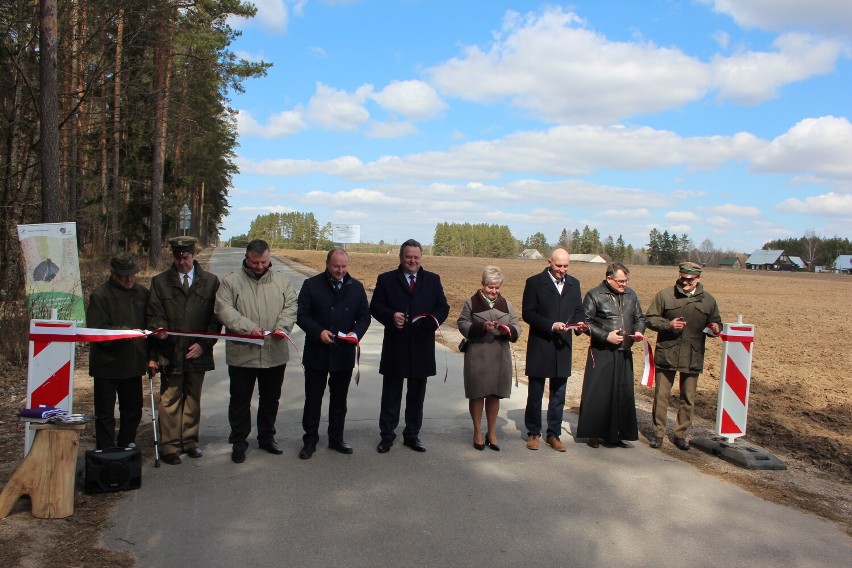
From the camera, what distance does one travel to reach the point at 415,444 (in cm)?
691

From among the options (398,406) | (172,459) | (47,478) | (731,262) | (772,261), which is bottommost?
(172,459)

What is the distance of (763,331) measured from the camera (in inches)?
785

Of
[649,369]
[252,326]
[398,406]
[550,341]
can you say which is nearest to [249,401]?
[252,326]

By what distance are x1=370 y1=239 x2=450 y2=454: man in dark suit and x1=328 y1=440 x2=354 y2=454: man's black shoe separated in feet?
0.95

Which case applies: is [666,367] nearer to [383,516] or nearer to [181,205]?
[383,516]

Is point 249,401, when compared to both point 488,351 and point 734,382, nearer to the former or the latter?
point 488,351

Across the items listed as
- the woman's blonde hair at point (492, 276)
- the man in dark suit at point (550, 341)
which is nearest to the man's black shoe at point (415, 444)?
the man in dark suit at point (550, 341)

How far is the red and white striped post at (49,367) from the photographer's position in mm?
5523

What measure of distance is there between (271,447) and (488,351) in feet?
7.43

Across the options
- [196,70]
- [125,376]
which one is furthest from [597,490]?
[196,70]

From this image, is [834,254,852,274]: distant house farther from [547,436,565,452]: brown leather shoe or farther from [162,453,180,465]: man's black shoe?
[162,453,180,465]: man's black shoe

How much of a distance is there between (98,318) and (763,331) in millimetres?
18595

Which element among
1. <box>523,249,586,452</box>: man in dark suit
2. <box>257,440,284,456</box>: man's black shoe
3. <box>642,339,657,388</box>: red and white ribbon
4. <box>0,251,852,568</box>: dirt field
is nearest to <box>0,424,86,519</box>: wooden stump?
<box>0,251,852,568</box>: dirt field

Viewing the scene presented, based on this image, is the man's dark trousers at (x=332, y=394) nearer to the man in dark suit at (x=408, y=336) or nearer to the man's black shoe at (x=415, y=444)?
the man in dark suit at (x=408, y=336)
